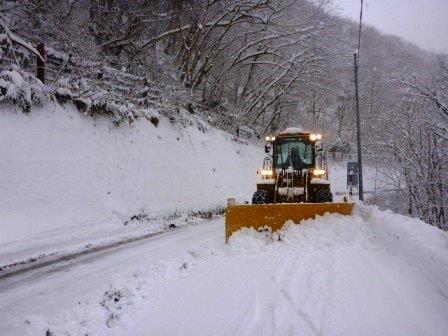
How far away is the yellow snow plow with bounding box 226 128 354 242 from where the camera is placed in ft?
25.4

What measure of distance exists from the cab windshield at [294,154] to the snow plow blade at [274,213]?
295cm

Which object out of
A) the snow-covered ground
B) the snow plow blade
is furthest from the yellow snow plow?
the snow-covered ground

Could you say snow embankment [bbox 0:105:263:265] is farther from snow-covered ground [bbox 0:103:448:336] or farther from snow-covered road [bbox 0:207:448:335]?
snow-covered road [bbox 0:207:448:335]

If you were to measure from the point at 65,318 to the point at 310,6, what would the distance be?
27.1 metres

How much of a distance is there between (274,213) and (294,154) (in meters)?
3.33

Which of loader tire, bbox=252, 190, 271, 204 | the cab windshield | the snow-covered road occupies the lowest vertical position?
the snow-covered road

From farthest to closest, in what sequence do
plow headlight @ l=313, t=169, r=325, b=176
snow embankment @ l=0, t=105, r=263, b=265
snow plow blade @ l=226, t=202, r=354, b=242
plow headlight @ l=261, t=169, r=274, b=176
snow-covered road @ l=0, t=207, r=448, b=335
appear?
plow headlight @ l=261, t=169, r=274, b=176, plow headlight @ l=313, t=169, r=325, b=176, snow embankment @ l=0, t=105, r=263, b=265, snow plow blade @ l=226, t=202, r=354, b=242, snow-covered road @ l=0, t=207, r=448, b=335

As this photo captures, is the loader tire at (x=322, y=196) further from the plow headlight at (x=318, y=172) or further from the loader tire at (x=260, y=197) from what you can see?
the loader tire at (x=260, y=197)

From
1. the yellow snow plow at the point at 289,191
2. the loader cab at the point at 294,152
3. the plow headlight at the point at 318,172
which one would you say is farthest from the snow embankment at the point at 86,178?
the plow headlight at the point at 318,172

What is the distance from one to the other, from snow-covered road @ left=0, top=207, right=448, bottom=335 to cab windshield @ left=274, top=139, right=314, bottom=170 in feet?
10.7

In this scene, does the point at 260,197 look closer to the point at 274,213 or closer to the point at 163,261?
the point at 274,213

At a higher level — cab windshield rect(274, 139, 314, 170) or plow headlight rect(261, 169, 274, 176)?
cab windshield rect(274, 139, 314, 170)

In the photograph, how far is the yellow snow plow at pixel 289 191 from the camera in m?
7.74

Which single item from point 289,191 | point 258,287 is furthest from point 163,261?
point 289,191
